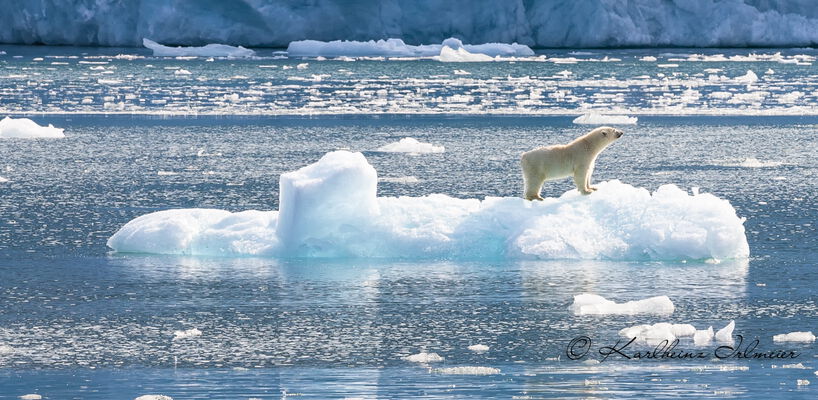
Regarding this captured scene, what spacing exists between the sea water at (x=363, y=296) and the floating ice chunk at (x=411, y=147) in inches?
7.9

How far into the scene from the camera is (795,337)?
23.1 feet

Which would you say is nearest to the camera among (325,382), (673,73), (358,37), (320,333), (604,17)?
(325,382)

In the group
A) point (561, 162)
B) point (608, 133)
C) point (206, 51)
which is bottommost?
point (206, 51)

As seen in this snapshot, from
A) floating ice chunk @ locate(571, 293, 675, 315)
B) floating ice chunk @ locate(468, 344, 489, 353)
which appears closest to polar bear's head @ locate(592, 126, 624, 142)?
floating ice chunk @ locate(571, 293, 675, 315)

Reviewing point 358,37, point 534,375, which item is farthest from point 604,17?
point 534,375

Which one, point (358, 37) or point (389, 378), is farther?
point (358, 37)

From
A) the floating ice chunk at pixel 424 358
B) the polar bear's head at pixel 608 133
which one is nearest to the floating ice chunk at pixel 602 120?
the polar bear's head at pixel 608 133

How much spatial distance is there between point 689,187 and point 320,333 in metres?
7.29

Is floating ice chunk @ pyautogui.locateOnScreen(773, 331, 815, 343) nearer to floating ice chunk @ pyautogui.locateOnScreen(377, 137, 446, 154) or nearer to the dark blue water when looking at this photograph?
the dark blue water

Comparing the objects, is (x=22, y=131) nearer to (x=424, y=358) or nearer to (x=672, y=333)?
(x=424, y=358)

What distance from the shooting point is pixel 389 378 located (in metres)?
6.22

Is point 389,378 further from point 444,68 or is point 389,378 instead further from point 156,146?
point 444,68

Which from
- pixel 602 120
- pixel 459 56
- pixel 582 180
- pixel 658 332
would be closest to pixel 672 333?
pixel 658 332

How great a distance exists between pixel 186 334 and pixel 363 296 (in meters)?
1.31
